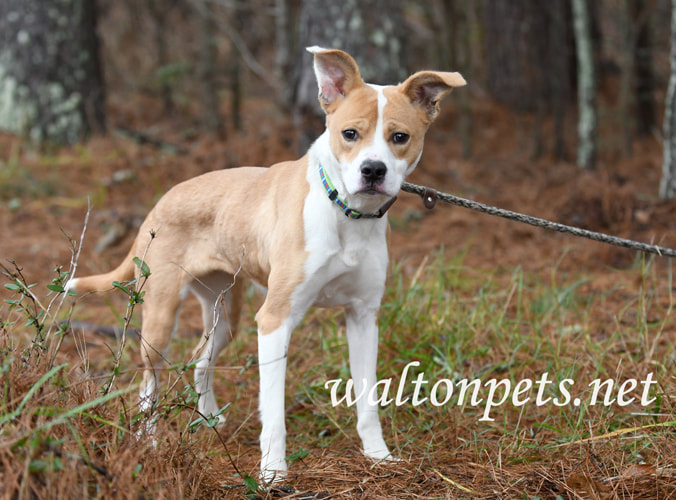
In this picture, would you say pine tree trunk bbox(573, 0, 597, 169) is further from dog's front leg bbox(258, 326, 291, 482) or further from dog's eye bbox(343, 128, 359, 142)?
dog's front leg bbox(258, 326, 291, 482)

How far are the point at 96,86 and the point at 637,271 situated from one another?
22.5 ft

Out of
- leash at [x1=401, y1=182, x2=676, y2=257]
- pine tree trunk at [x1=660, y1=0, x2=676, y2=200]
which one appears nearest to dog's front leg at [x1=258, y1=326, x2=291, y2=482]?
leash at [x1=401, y1=182, x2=676, y2=257]

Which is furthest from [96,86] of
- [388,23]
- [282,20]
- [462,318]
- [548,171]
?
[462,318]

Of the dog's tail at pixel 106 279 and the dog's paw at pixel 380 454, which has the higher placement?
the dog's tail at pixel 106 279

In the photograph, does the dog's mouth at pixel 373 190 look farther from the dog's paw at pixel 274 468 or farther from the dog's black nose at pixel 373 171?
the dog's paw at pixel 274 468

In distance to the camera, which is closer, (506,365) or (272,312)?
(272,312)

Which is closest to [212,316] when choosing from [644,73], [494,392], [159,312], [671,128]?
[159,312]

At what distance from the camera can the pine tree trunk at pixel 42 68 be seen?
8.37 m

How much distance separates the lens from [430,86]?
10.6 feet

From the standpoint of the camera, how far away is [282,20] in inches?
389

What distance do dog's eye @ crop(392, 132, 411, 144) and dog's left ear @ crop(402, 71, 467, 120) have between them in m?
0.27

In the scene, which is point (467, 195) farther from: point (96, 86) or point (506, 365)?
point (96, 86)

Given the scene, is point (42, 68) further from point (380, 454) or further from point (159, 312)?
point (380, 454)

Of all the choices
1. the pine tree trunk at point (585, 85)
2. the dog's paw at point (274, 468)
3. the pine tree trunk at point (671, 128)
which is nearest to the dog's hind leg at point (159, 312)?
the dog's paw at point (274, 468)
